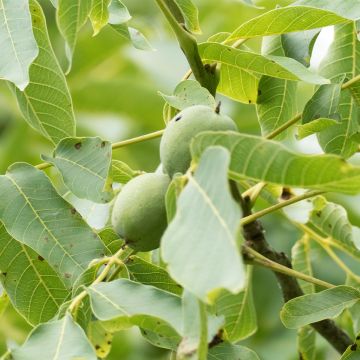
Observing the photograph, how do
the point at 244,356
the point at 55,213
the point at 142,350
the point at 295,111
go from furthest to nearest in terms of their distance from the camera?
the point at 142,350 → the point at 295,111 → the point at 55,213 → the point at 244,356

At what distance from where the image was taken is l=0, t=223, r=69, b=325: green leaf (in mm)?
1368

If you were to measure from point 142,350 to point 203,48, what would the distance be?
5.49ft

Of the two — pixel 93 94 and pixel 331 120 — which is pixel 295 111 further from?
pixel 93 94

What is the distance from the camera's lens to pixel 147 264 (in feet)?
4.34

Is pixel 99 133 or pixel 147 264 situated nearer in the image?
pixel 147 264

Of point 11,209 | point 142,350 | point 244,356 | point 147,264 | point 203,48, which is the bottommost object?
point 142,350

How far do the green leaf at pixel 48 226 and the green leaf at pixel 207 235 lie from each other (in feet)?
1.21

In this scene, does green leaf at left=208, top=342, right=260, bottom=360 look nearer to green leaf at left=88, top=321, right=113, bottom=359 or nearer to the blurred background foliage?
green leaf at left=88, top=321, right=113, bottom=359

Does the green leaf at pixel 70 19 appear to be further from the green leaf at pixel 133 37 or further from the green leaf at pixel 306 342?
Result: the green leaf at pixel 306 342

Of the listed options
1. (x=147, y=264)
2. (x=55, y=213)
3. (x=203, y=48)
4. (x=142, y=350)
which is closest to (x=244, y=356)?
(x=147, y=264)

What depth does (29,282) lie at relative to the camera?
4.54 feet

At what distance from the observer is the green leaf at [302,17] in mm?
1325

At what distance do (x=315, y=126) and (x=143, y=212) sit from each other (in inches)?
11.8

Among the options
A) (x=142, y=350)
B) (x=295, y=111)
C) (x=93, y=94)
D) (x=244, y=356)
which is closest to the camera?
(x=244, y=356)
